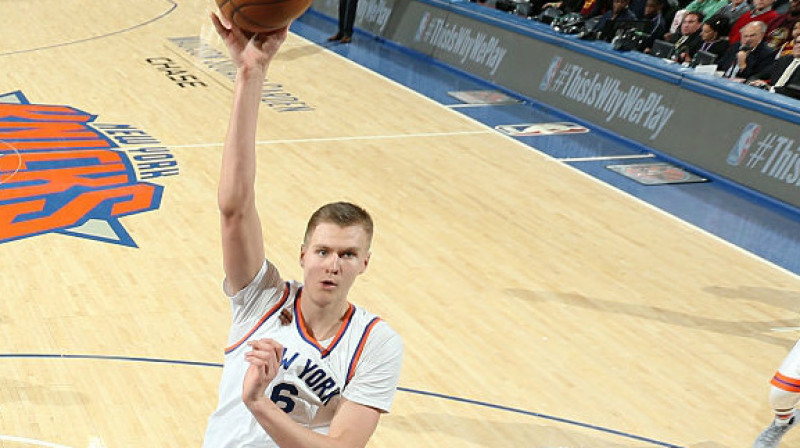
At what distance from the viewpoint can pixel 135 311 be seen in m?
7.81

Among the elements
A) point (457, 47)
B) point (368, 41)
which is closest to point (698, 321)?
point (457, 47)

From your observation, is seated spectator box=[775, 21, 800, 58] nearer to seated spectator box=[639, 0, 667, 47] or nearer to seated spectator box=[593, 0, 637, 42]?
seated spectator box=[639, 0, 667, 47]

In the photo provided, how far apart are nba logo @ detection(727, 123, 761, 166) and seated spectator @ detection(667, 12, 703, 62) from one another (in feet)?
6.28

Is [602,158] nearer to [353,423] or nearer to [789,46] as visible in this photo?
[789,46]

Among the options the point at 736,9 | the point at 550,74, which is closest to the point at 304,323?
the point at 550,74

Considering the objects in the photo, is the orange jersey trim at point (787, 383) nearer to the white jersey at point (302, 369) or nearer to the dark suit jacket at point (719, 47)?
the white jersey at point (302, 369)

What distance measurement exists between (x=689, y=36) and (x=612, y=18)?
4.12 ft

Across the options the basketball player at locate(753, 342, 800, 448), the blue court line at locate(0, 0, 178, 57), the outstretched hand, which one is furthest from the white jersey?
the blue court line at locate(0, 0, 178, 57)

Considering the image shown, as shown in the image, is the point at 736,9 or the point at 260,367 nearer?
the point at 260,367

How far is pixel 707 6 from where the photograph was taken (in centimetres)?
1504

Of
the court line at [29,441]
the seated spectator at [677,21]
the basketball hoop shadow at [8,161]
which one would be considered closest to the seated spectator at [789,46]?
the seated spectator at [677,21]

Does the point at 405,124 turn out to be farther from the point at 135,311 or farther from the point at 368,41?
the point at 135,311

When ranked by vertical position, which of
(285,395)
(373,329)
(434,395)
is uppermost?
(373,329)

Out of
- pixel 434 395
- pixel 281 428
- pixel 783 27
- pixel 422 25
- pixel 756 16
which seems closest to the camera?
pixel 281 428
